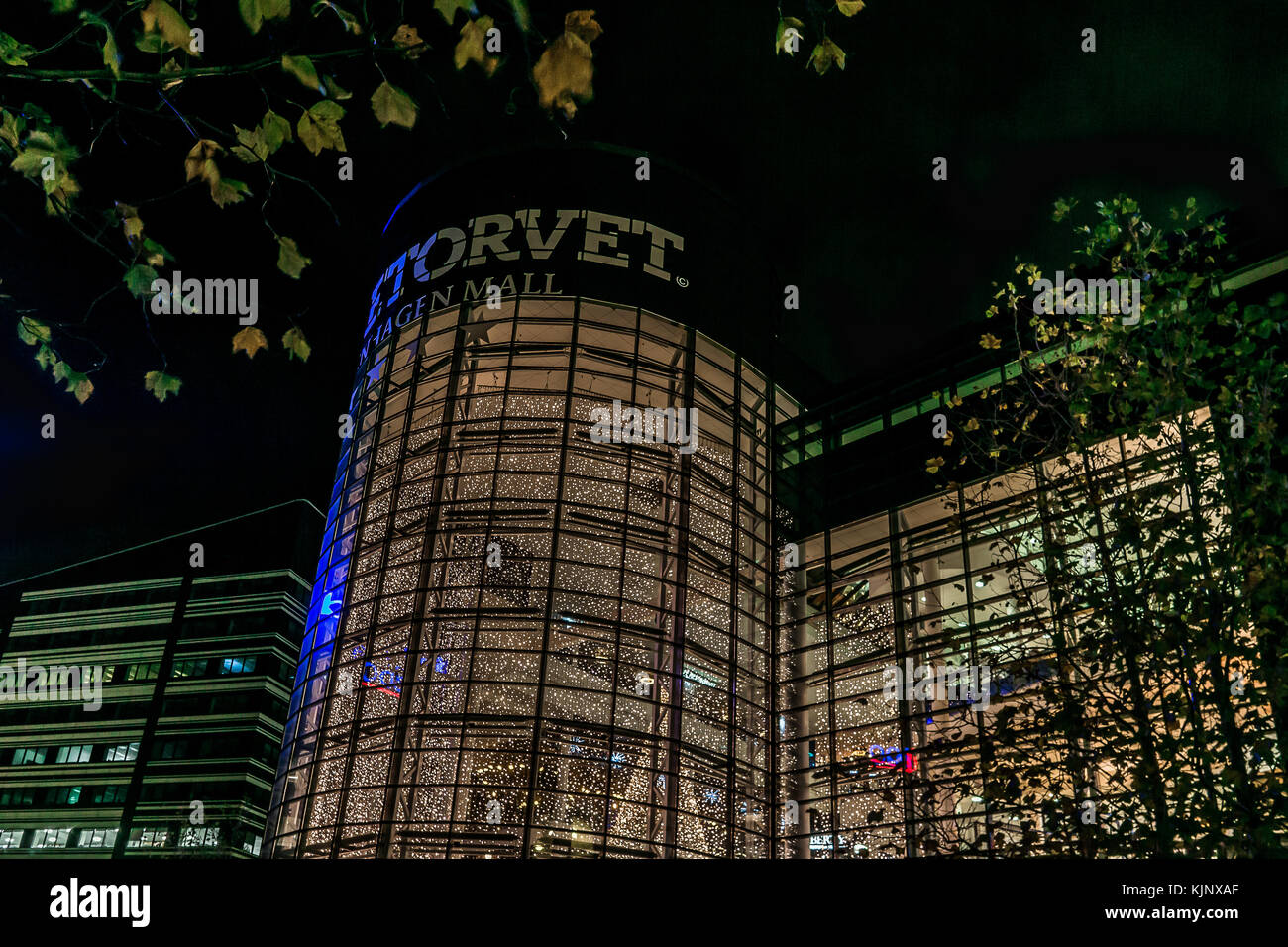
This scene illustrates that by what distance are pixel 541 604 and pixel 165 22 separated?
50.6 feet

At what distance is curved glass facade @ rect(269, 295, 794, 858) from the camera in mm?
16984

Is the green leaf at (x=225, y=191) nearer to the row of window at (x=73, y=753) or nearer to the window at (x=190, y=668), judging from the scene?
the window at (x=190, y=668)

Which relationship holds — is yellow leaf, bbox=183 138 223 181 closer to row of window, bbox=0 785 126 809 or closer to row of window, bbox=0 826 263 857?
row of window, bbox=0 826 263 857

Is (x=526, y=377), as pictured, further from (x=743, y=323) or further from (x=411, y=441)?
(x=743, y=323)

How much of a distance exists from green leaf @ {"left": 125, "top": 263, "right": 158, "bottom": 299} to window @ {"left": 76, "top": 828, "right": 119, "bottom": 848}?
70309mm

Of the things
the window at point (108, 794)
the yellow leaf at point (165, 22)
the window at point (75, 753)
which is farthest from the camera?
the window at point (75, 753)

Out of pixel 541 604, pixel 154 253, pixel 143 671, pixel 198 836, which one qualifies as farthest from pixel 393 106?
pixel 143 671

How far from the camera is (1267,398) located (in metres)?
8.16

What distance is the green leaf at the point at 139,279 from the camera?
173 inches

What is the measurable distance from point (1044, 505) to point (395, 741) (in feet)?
40.2

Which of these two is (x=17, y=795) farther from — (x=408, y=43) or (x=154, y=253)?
(x=408, y=43)

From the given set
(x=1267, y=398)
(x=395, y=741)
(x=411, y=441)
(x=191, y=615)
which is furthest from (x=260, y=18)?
(x=191, y=615)

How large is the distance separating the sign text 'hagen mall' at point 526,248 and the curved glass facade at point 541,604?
1.32 feet

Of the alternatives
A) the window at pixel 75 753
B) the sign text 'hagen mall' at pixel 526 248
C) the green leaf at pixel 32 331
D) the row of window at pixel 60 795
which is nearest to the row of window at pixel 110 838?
the row of window at pixel 60 795
